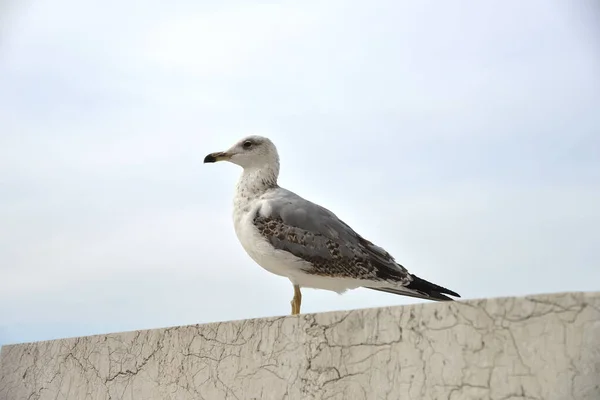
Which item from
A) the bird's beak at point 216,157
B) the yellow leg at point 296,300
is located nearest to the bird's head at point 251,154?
the bird's beak at point 216,157

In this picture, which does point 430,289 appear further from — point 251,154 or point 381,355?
point 251,154

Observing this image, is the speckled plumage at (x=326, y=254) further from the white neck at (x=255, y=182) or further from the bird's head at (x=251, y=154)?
the bird's head at (x=251, y=154)

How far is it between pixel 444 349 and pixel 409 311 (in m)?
0.20

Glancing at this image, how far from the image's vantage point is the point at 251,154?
12.3ft

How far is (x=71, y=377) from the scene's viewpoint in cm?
435

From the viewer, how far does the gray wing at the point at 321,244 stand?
342 cm

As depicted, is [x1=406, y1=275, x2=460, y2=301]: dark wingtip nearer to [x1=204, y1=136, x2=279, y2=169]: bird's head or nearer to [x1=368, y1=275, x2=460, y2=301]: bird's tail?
[x1=368, y1=275, x2=460, y2=301]: bird's tail

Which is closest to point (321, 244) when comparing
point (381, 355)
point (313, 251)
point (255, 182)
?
point (313, 251)

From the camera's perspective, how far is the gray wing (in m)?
3.42

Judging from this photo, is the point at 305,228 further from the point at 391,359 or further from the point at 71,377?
the point at 71,377

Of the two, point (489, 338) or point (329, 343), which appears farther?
point (329, 343)

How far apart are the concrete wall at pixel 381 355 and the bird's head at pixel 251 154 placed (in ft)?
2.85

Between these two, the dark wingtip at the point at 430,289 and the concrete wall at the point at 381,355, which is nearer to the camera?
the concrete wall at the point at 381,355

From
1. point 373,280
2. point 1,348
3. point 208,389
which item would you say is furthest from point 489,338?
point 1,348
